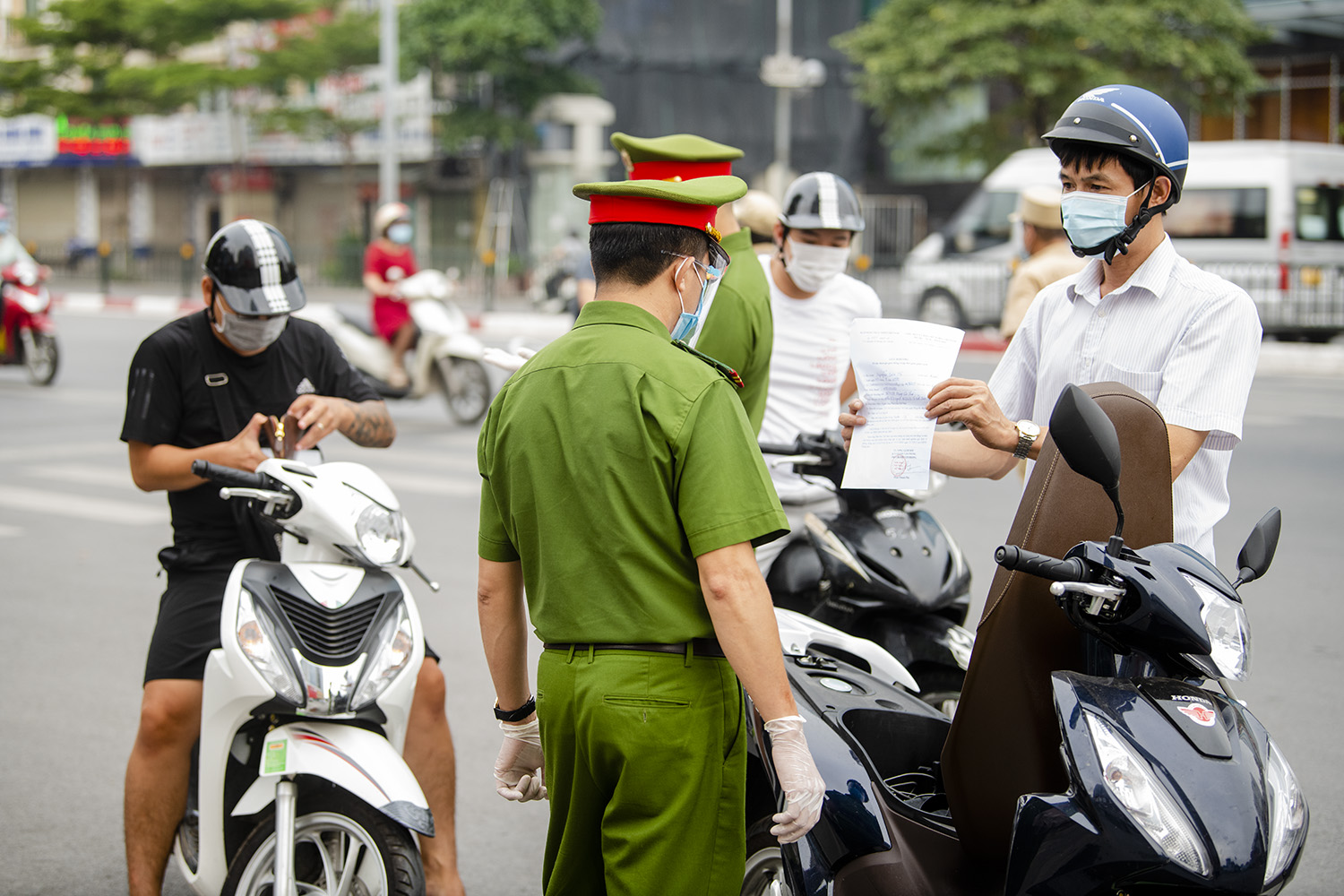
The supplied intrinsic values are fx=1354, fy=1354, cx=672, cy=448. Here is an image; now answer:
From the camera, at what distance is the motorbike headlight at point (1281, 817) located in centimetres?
197

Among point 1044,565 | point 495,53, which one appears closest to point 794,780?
point 1044,565

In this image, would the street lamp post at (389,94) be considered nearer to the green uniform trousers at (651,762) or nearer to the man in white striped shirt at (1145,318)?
the man in white striped shirt at (1145,318)

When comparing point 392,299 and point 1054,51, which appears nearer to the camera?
point 392,299

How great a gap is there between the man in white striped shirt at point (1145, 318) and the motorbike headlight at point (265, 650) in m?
1.32

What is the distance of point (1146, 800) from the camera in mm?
1970

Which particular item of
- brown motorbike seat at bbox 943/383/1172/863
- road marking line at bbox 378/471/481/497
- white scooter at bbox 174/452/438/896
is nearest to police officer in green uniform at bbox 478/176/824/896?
brown motorbike seat at bbox 943/383/1172/863

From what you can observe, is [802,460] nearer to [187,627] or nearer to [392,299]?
[187,627]

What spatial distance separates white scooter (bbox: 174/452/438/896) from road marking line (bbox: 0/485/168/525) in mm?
5512

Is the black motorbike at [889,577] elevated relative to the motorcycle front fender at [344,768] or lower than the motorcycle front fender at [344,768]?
elevated

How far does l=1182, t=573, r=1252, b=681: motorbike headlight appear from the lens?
2.07m

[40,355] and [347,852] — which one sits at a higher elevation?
[40,355]

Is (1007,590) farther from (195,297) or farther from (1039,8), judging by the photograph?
(195,297)

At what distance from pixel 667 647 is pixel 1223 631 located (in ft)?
2.87

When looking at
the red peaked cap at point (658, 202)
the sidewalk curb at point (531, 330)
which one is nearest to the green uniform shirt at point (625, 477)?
the red peaked cap at point (658, 202)
